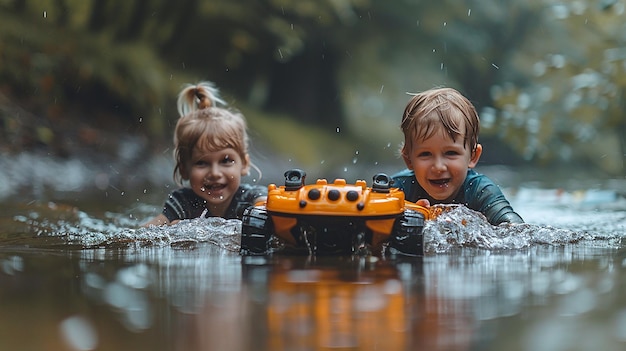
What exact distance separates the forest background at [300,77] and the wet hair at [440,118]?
3225mm

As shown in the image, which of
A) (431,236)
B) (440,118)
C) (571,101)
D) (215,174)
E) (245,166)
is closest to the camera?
(431,236)

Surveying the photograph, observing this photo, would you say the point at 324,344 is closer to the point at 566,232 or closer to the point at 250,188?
the point at 566,232

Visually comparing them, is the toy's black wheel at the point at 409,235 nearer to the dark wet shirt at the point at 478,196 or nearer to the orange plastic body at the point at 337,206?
the orange plastic body at the point at 337,206

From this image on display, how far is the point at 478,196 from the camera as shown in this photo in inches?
175

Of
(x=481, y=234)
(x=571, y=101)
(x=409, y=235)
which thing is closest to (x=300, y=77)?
(x=571, y=101)

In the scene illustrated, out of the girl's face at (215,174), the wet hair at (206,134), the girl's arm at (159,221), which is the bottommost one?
the girl's arm at (159,221)

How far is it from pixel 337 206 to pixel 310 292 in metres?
0.83

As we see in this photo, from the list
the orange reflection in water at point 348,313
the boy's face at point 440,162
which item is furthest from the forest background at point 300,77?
the orange reflection in water at point 348,313

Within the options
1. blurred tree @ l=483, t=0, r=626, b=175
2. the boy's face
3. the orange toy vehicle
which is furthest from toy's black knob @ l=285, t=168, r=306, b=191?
blurred tree @ l=483, t=0, r=626, b=175

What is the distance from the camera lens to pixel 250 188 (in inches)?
199

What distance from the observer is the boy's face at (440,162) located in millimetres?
4391

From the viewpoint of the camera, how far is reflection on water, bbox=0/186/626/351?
1.96m

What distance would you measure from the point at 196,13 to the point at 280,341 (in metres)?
11.8

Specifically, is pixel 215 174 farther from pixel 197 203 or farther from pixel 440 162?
pixel 440 162
